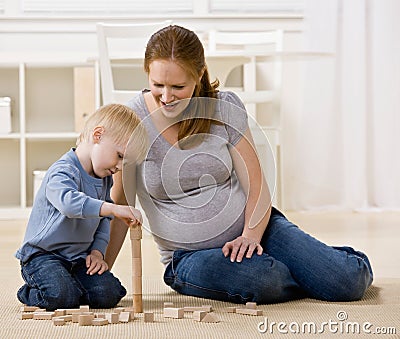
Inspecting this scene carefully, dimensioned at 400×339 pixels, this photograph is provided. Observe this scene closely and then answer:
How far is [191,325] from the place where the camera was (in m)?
1.54

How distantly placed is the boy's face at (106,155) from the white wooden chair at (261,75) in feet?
4.81

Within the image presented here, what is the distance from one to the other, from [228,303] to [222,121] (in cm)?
40

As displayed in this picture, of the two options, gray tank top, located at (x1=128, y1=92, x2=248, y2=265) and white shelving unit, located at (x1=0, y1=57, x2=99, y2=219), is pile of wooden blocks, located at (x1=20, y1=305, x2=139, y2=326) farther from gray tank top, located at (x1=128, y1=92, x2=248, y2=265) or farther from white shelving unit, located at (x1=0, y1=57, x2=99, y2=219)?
white shelving unit, located at (x1=0, y1=57, x2=99, y2=219)

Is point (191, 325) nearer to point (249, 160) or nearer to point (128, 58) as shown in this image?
point (249, 160)

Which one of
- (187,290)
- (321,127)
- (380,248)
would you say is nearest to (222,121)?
(187,290)

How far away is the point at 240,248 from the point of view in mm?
1792

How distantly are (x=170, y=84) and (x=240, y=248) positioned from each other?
39 cm

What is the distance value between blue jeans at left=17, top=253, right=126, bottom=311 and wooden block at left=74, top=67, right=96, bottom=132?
7.13 ft

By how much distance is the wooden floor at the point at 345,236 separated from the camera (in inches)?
94.6

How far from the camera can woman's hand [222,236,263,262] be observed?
5.83 feet

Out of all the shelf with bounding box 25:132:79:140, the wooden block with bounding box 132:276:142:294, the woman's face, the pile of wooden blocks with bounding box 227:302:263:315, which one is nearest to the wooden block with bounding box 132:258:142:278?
the wooden block with bounding box 132:276:142:294

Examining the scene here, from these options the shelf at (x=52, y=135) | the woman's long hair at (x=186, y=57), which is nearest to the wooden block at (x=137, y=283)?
the woman's long hair at (x=186, y=57)

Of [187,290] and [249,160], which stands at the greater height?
[249,160]

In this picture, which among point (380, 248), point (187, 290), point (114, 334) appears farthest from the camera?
point (380, 248)
